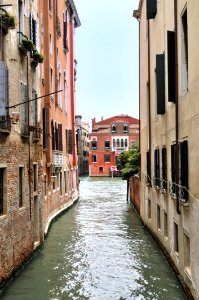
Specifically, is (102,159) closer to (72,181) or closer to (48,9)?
(72,181)

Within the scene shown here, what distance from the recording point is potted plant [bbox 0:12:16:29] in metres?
10.4

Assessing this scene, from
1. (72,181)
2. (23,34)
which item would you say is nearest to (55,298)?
(23,34)

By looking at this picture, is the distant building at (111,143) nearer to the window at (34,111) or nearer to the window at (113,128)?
the window at (113,128)

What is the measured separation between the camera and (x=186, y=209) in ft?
32.3

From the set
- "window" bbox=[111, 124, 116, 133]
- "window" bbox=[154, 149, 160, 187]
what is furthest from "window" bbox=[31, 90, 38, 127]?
"window" bbox=[111, 124, 116, 133]

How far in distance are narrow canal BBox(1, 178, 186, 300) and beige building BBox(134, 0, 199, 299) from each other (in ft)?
2.03

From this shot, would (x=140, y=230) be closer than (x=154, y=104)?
No

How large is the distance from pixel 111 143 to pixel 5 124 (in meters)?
67.1

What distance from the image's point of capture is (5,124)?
10672 millimetres

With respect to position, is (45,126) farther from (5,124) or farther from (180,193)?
(180,193)

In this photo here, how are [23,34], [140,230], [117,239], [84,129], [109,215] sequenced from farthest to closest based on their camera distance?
1. [84,129]
2. [109,215]
3. [140,230]
4. [117,239]
5. [23,34]

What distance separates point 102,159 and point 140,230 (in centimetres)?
5915

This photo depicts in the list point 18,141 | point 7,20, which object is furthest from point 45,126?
point 7,20

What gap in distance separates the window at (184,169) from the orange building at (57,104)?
7168mm
